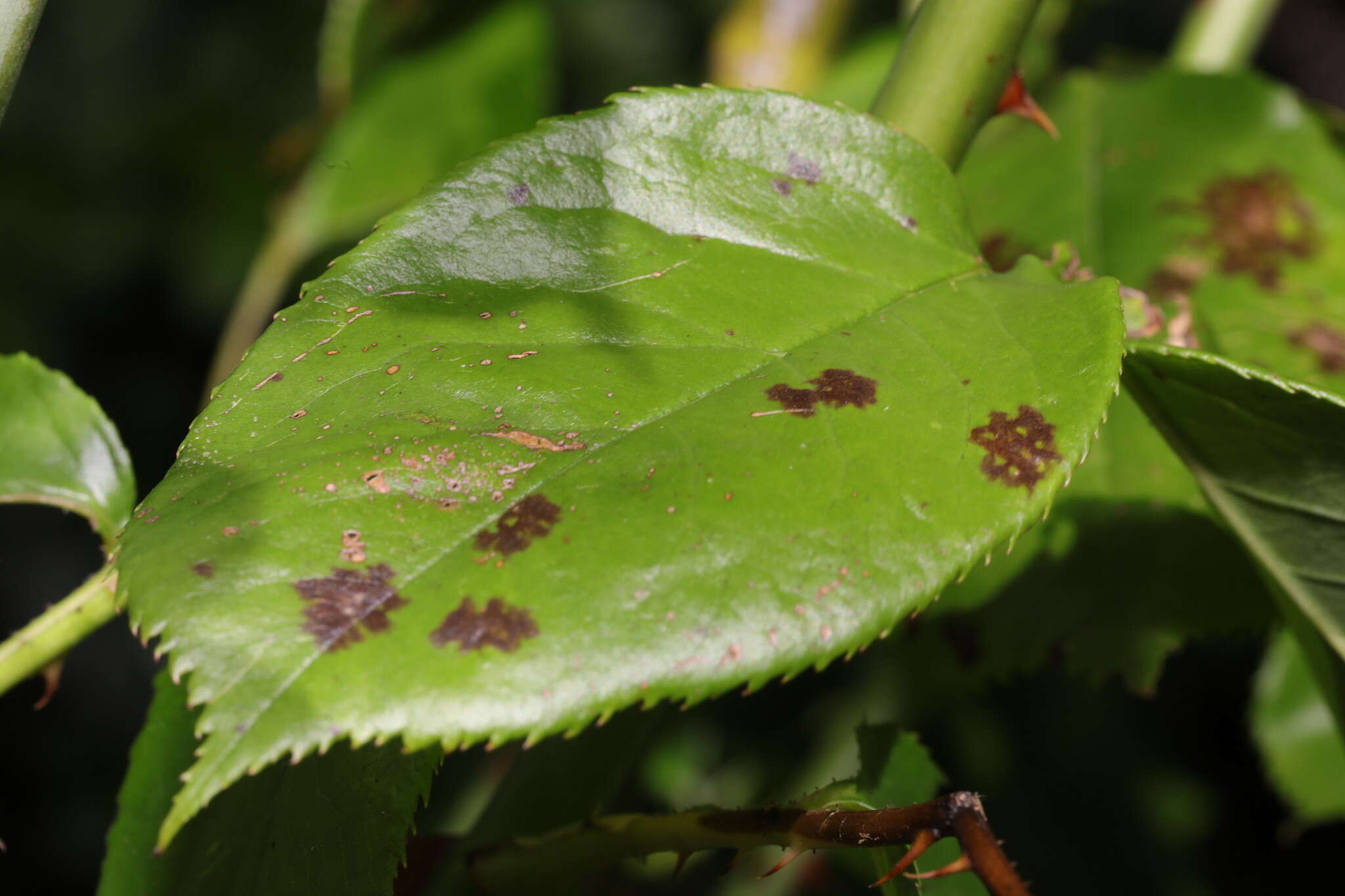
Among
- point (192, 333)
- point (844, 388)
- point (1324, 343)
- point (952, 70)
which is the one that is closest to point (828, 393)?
point (844, 388)

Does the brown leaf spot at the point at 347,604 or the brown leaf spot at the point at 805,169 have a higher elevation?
the brown leaf spot at the point at 805,169

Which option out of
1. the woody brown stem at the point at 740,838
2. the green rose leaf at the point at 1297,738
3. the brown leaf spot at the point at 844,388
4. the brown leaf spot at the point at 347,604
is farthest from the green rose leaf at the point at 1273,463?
the green rose leaf at the point at 1297,738

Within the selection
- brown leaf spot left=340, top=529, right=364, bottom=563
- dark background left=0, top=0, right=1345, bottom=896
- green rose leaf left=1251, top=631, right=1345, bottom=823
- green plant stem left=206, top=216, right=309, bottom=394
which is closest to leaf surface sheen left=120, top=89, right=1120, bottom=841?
brown leaf spot left=340, top=529, right=364, bottom=563

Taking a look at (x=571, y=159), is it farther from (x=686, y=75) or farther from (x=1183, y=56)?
(x=686, y=75)

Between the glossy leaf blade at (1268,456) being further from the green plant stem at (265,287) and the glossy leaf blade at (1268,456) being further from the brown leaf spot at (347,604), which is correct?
the green plant stem at (265,287)

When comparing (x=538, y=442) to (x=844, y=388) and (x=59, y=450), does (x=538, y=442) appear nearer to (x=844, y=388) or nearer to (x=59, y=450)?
(x=844, y=388)

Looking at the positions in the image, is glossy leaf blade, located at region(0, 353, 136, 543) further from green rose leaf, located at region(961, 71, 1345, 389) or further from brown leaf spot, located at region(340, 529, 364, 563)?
green rose leaf, located at region(961, 71, 1345, 389)

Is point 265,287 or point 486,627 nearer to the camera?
point 486,627
